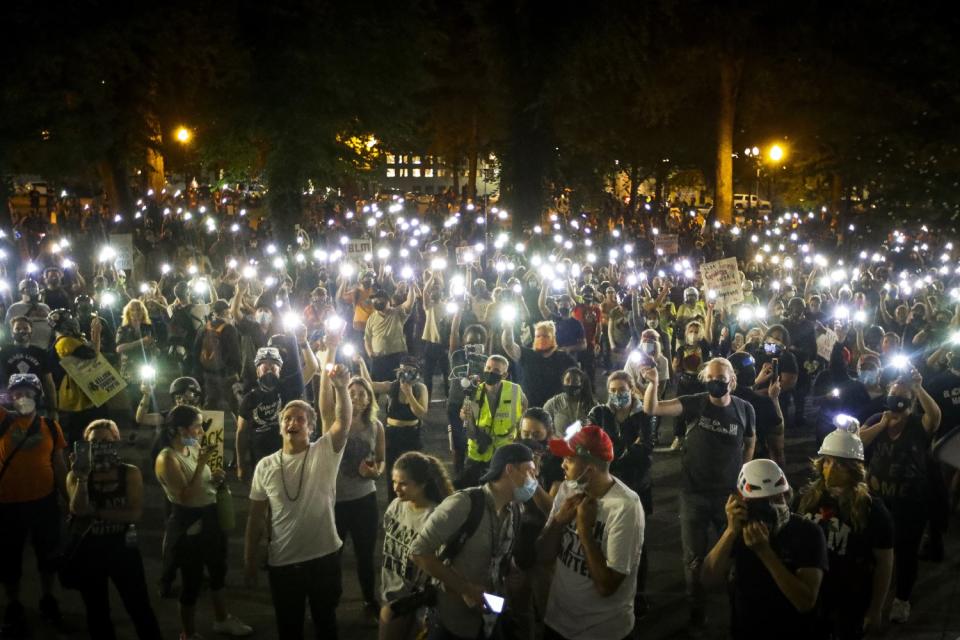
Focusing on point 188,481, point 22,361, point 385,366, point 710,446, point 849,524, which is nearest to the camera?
point 849,524

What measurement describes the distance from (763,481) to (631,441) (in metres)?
2.80

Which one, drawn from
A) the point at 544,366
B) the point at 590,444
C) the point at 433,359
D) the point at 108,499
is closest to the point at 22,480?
the point at 108,499

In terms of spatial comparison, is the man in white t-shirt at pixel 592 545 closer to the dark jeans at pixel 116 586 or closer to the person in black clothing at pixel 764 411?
the dark jeans at pixel 116 586

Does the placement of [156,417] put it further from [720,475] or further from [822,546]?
[822,546]

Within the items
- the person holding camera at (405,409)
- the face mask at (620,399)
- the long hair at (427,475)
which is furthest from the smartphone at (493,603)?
the person holding camera at (405,409)

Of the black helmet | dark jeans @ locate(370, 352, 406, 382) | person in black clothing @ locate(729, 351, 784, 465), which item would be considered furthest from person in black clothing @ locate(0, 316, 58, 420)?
person in black clothing @ locate(729, 351, 784, 465)

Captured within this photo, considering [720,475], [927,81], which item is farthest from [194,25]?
[720,475]

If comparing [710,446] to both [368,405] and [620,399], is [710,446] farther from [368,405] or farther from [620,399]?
[368,405]

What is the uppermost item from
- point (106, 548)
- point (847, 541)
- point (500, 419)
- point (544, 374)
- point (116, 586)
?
point (544, 374)

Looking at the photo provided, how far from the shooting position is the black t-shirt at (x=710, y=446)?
21.8 ft

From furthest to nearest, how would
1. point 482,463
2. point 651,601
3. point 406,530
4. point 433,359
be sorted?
point 433,359
point 482,463
point 651,601
point 406,530

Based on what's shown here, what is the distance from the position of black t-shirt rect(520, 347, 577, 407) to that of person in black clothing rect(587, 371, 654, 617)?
192 centimetres

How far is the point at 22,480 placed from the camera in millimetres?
6406

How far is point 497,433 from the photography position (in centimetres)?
739
